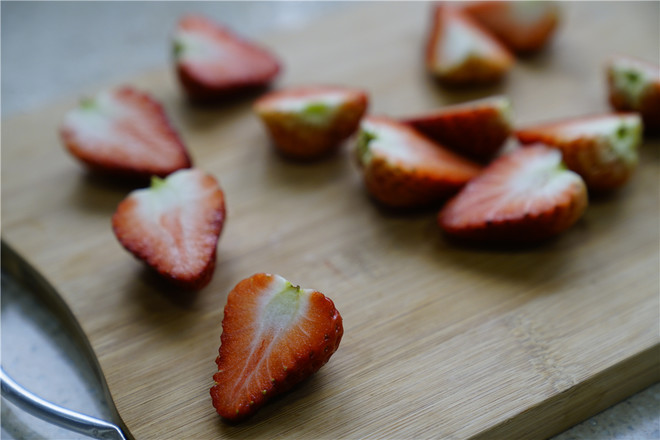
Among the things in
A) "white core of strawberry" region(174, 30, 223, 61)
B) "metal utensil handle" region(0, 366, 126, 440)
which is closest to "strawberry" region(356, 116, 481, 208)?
"white core of strawberry" region(174, 30, 223, 61)

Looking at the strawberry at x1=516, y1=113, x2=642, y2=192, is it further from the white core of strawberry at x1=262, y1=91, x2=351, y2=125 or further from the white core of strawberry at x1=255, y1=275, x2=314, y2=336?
the white core of strawberry at x1=255, y1=275, x2=314, y2=336

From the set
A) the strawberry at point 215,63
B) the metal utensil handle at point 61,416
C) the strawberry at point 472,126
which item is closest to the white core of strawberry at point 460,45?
the strawberry at point 472,126

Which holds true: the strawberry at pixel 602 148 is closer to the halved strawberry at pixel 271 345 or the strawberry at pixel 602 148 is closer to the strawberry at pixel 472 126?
the strawberry at pixel 472 126

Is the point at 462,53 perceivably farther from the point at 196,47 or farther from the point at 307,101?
the point at 196,47

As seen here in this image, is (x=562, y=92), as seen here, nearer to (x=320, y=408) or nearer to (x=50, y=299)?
(x=320, y=408)

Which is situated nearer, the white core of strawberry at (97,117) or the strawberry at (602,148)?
the strawberry at (602,148)

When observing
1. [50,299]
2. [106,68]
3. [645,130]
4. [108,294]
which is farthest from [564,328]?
[106,68]
